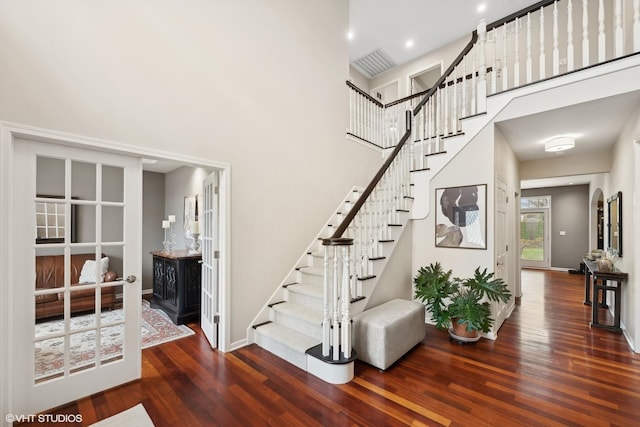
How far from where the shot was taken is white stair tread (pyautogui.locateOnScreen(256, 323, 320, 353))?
2786 millimetres

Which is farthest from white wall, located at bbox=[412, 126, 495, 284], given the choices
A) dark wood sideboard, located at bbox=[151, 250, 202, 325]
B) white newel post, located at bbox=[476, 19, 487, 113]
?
dark wood sideboard, located at bbox=[151, 250, 202, 325]

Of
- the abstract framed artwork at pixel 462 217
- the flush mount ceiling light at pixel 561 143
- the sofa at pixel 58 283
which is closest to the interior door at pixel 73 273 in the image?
the sofa at pixel 58 283

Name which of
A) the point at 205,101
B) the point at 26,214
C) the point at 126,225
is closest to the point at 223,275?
the point at 126,225

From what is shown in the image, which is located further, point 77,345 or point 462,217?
point 462,217

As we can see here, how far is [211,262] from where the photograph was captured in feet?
10.8

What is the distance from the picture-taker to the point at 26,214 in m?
2.00

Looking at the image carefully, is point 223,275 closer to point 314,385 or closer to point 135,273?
point 135,273

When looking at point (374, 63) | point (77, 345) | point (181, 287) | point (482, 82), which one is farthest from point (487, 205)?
point (374, 63)

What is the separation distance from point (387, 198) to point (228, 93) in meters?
2.34

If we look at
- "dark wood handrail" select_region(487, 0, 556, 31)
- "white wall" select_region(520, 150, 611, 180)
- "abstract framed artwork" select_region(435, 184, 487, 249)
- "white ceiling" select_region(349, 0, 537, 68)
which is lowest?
"abstract framed artwork" select_region(435, 184, 487, 249)

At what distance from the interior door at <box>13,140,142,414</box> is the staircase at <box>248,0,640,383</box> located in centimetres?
140

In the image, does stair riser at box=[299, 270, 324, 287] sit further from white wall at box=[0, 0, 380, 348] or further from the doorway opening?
the doorway opening

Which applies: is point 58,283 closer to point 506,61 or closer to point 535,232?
point 506,61

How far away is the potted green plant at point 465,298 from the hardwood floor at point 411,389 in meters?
0.23
